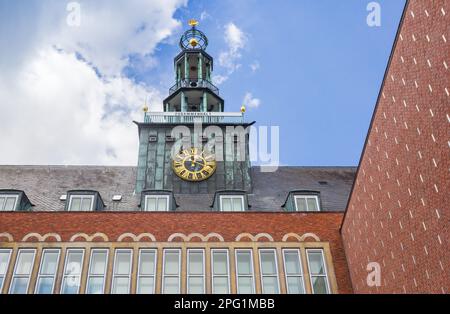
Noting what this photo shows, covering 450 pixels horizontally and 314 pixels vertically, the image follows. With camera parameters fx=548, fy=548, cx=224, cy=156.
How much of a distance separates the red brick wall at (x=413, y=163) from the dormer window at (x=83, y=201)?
464 inches

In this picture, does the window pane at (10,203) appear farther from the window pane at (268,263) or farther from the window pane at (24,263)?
the window pane at (268,263)

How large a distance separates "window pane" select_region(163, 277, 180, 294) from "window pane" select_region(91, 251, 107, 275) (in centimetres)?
249

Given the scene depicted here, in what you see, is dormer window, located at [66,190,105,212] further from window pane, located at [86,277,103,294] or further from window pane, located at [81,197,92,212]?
window pane, located at [86,277,103,294]

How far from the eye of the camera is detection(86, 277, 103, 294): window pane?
2070cm

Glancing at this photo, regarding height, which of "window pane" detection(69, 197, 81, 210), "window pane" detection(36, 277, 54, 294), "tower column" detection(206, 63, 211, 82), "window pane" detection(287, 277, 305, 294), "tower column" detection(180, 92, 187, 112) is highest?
"tower column" detection(206, 63, 211, 82)

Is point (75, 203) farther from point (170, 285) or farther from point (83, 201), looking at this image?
point (170, 285)

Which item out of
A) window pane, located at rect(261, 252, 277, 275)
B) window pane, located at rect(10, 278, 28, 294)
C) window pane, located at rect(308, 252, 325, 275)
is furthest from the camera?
window pane, located at rect(308, 252, 325, 275)

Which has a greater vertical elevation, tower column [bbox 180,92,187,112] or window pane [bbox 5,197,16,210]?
tower column [bbox 180,92,187,112]

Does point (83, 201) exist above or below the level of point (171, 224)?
above

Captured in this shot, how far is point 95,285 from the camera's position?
20812mm

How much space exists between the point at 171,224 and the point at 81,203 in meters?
4.60

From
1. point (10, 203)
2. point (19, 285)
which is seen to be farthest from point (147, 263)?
point (10, 203)

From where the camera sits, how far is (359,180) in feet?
65.1


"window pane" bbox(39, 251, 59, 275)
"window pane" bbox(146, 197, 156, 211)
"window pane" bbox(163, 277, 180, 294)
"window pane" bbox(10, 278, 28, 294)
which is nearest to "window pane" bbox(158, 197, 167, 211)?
"window pane" bbox(146, 197, 156, 211)
